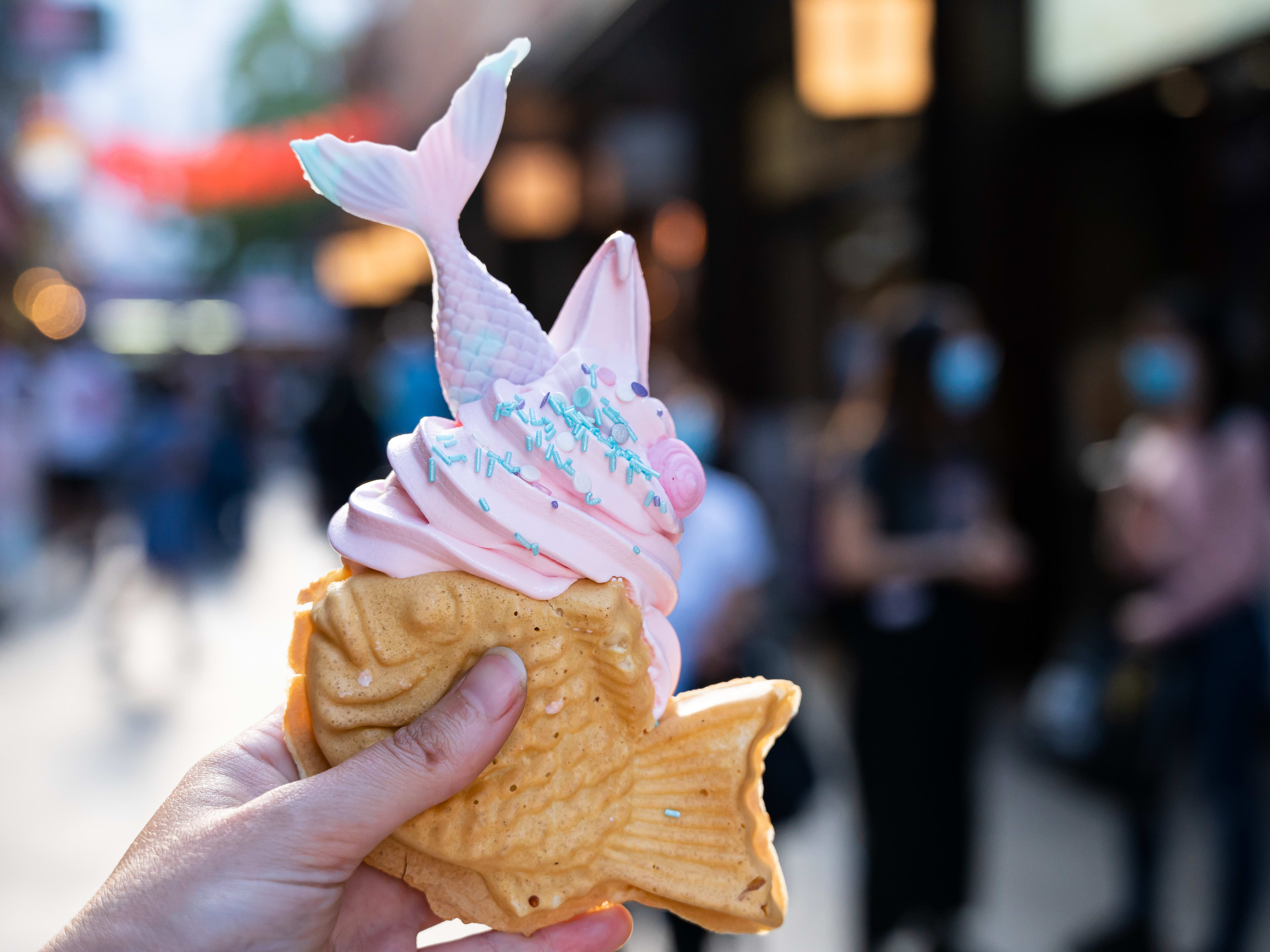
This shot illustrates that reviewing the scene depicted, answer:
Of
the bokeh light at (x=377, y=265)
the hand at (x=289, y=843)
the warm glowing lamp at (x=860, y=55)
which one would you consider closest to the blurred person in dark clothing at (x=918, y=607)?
the hand at (x=289, y=843)

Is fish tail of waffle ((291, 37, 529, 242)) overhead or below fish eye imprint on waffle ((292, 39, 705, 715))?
overhead

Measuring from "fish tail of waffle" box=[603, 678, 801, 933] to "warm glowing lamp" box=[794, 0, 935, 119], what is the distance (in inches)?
193

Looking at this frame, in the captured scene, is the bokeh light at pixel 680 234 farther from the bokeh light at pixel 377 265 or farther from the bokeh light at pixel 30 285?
the bokeh light at pixel 30 285

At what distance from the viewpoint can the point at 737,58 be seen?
8.90 meters

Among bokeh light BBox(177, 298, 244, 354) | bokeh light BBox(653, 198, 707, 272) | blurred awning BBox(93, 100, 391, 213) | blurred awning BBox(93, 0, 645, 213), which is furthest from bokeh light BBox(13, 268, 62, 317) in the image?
bokeh light BBox(653, 198, 707, 272)

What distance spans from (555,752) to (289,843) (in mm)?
376

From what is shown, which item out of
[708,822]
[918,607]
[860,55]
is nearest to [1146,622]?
[918,607]

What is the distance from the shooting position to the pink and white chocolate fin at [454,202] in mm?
1434

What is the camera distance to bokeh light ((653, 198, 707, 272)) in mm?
9344

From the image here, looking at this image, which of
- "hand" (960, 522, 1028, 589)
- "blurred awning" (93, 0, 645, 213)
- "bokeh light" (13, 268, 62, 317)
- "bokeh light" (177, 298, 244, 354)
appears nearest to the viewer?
"hand" (960, 522, 1028, 589)

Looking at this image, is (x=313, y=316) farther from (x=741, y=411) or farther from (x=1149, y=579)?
(x=1149, y=579)

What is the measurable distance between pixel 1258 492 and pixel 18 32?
11866 mm

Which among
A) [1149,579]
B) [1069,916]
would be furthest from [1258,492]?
[1069,916]

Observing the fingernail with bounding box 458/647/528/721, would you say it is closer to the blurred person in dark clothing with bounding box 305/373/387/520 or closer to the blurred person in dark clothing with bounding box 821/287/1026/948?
the blurred person in dark clothing with bounding box 821/287/1026/948
